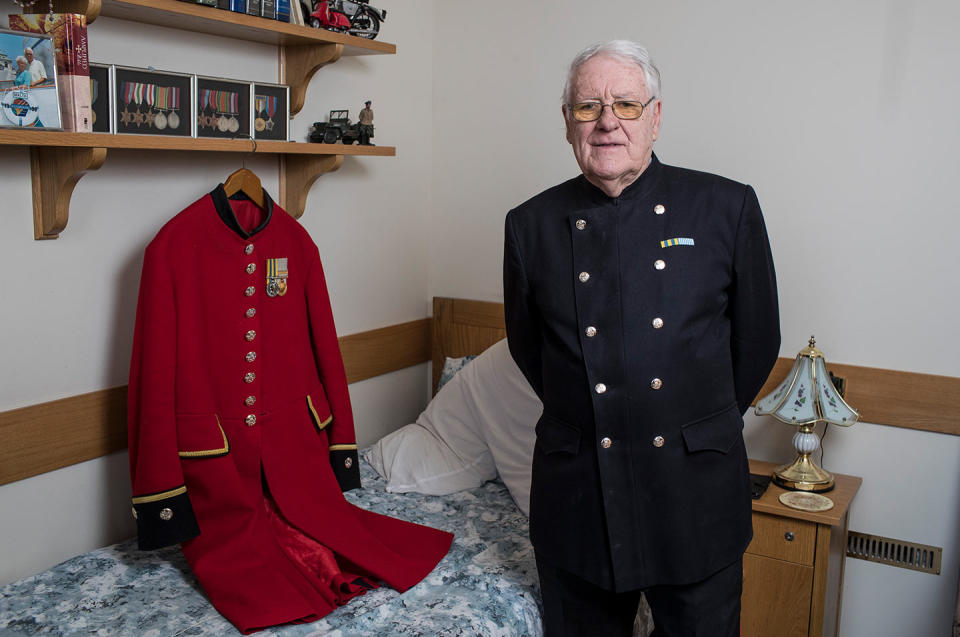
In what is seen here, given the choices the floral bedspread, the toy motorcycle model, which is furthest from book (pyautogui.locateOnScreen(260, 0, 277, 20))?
the floral bedspread

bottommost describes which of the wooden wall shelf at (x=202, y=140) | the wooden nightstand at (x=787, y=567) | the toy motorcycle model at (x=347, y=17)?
the wooden nightstand at (x=787, y=567)

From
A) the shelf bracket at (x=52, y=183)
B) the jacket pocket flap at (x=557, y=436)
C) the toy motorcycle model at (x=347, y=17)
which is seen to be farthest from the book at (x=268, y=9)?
the jacket pocket flap at (x=557, y=436)

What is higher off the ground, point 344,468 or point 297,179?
point 297,179

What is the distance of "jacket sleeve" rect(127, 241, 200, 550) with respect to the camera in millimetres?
1793

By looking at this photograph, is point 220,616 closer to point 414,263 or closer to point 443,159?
point 414,263

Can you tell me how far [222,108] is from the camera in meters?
2.09

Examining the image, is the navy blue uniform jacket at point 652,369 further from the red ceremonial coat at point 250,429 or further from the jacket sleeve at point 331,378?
the jacket sleeve at point 331,378

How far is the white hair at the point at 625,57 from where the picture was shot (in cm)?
153

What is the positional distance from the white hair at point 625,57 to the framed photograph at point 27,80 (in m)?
0.97

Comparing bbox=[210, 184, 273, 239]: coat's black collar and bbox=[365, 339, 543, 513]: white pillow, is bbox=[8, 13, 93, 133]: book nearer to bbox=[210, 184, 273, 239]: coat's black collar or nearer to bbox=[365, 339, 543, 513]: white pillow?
bbox=[210, 184, 273, 239]: coat's black collar

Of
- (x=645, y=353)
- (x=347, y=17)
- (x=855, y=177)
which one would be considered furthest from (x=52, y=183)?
(x=855, y=177)

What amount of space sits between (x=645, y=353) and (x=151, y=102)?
1.21 metres

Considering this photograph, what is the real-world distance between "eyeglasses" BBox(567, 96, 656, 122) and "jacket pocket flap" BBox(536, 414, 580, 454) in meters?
0.56

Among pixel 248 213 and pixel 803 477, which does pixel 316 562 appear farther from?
pixel 803 477
